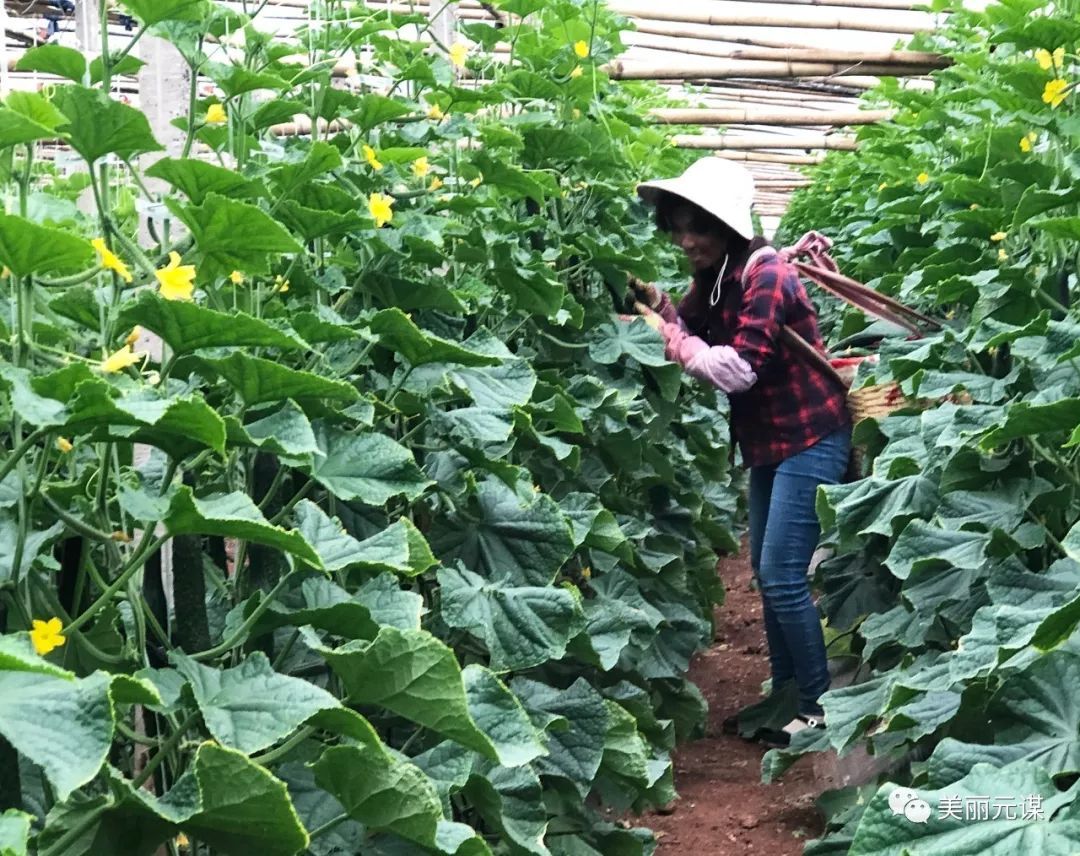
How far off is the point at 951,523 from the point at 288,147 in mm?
1367

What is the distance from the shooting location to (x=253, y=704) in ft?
4.16

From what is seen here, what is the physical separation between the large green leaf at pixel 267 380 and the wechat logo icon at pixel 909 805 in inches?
30.2

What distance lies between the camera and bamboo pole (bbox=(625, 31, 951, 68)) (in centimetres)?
566

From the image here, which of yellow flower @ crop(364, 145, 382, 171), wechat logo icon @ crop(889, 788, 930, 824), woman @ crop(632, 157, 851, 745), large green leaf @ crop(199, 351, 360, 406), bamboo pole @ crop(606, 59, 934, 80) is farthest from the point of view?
bamboo pole @ crop(606, 59, 934, 80)

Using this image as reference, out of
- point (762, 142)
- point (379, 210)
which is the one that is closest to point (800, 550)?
point (379, 210)

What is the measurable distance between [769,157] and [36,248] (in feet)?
33.2

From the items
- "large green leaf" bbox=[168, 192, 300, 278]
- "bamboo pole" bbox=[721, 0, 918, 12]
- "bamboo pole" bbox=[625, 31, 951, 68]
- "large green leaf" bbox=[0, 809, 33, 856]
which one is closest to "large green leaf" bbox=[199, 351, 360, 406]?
"large green leaf" bbox=[168, 192, 300, 278]

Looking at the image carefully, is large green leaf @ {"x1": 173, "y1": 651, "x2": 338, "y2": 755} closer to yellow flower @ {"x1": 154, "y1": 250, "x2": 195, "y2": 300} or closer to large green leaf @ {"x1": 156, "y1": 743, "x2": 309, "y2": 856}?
large green leaf @ {"x1": 156, "y1": 743, "x2": 309, "y2": 856}

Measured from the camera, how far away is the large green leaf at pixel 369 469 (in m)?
1.54

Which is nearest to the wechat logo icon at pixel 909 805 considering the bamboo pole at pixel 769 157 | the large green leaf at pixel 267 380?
the large green leaf at pixel 267 380

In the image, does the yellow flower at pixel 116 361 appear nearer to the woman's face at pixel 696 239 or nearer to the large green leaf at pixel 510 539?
the large green leaf at pixel 510 539

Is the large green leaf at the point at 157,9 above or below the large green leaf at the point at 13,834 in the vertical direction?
Result: above

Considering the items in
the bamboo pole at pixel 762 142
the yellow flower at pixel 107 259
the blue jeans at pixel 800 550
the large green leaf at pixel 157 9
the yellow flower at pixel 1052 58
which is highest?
the large green leaf at pixel 157 9

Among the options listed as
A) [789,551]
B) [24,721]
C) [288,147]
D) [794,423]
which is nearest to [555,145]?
[288,147]
